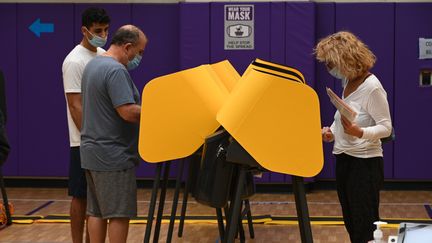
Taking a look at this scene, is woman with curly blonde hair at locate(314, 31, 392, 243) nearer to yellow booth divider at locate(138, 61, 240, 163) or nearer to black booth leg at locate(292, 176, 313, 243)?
black booth leg at locate(292, 176, 313, 243)

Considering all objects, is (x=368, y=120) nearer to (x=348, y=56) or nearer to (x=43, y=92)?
(x=348, y=56)

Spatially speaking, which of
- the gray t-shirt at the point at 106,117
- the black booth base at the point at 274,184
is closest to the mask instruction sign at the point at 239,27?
the black booth base at the point at 274,184

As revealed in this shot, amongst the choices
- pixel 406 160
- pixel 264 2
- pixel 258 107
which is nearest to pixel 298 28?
pixel 264 2

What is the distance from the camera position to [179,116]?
412 centimetres

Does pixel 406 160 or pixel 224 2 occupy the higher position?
pixel 224 2

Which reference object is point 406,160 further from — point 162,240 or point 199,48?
point 162,240

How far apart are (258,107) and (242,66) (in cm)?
454

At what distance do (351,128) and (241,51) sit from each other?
14.7 ft

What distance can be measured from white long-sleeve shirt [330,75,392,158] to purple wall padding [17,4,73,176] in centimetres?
505

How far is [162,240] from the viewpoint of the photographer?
5590 mm

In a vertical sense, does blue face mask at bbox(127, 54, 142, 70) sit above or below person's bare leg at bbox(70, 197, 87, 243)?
above

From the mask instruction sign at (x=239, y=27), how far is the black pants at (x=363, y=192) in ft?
14.1

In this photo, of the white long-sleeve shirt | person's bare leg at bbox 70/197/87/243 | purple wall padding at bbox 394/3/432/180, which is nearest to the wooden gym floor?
purple wall padding at bbox 394/3/432/180

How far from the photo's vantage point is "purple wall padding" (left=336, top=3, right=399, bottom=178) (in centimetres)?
796
